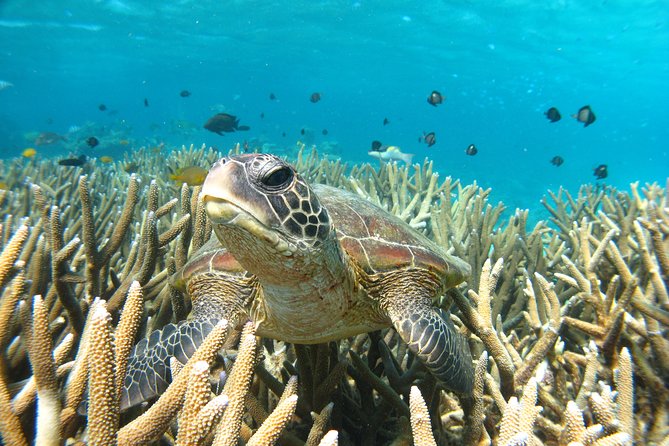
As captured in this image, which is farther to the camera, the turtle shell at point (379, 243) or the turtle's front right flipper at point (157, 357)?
the turtle shell at point (379, 243)

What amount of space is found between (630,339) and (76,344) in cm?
310

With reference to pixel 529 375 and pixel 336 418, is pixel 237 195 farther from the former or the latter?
pixel 529 375

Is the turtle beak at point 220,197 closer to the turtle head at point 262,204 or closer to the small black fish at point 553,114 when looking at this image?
the turtle head at point 262,204

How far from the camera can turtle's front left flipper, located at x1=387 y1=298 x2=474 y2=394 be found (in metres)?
1.76

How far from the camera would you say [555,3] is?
2400 centimetres

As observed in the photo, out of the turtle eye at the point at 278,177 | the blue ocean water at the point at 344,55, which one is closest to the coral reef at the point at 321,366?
the turtle eye at the point at 278,177

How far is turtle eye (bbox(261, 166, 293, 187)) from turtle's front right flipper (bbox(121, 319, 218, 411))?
0.89 meters

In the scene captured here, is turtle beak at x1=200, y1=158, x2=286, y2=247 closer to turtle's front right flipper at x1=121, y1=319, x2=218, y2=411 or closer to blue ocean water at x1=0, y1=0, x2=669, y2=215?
turtle's front right flipper at x1=121, y1=319, x2=218, y2=411

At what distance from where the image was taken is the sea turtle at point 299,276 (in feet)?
4.93

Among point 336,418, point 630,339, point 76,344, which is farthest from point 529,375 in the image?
point 76,344

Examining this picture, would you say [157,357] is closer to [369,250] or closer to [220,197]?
[220,197]

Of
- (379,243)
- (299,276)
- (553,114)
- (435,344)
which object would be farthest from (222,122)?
(435,344)

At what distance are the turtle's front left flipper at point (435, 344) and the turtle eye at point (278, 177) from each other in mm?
1005

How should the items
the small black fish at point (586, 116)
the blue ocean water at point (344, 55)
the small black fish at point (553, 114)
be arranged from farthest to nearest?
the blue ocean water at point (344, 55), the small black fish at point (553, 114), the small black fish at point (586, 116)
